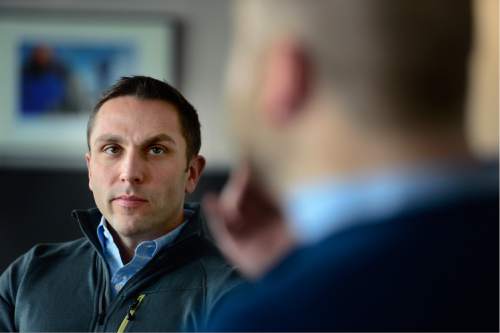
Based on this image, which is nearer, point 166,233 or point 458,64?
point 458,64

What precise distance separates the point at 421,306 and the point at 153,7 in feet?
10.8

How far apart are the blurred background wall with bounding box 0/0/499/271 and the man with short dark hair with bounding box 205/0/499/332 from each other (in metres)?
1.78

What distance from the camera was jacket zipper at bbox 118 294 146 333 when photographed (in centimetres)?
130

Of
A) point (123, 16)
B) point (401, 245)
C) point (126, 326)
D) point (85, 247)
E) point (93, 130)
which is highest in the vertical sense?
point (123, 16)

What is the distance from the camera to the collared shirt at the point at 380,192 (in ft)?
2.00

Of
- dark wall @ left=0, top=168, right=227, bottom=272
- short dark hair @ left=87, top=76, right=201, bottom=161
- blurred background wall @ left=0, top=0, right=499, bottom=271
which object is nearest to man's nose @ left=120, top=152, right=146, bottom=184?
short dark hair @ left=87, top=76, right=201, bottom=161

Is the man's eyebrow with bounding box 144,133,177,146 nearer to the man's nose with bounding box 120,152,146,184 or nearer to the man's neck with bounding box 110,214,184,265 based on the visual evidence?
the man's nose with bounding box 120,152,146,184

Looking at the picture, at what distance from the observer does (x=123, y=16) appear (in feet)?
12.1

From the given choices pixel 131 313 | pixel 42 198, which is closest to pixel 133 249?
pixel 131 313

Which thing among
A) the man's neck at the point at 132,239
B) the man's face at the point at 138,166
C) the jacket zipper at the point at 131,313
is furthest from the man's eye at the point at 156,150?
the jacket zipper at the point at 131,313

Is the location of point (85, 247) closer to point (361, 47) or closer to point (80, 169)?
point (361, 47)

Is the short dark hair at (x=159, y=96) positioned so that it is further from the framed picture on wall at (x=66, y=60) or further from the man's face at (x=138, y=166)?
the framed picture on wall at (x=66, y=60)

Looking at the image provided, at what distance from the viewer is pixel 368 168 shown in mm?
624

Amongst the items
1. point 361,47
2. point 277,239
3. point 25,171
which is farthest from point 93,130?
point 25,171
